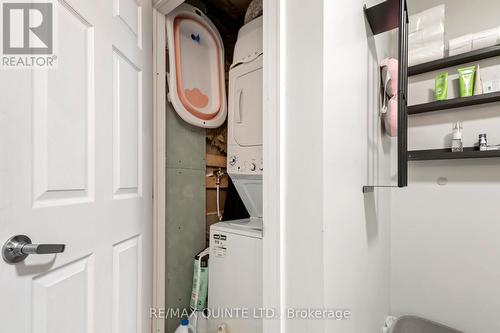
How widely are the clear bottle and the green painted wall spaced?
61.8 inches

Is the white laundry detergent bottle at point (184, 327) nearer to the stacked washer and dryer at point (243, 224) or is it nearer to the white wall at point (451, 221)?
the stacked washer and dryer at point (243, 224)

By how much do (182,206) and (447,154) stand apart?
1638mm

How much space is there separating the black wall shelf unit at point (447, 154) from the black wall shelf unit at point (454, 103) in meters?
0.25

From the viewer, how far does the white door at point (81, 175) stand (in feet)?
1.96

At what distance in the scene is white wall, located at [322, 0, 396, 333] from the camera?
818 mm

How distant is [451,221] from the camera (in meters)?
1.45

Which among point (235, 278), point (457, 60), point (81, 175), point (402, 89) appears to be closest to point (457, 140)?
point (457, 60)

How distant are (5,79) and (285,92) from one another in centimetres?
79

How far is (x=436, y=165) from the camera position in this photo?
1.50 meters

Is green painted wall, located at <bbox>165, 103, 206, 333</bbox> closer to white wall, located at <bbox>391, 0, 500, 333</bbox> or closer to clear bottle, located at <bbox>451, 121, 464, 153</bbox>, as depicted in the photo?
white wall, located at <bbox>391, 0, 500, 333</bbox>

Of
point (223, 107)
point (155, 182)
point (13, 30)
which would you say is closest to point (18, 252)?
point (13, 30)

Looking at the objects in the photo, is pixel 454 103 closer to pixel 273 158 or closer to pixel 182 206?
pixel 273 158

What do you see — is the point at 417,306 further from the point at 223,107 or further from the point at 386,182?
the point at 223,107

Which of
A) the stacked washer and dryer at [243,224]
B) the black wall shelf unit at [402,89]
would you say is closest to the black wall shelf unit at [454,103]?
the black wall shelf unit at [402,89]
